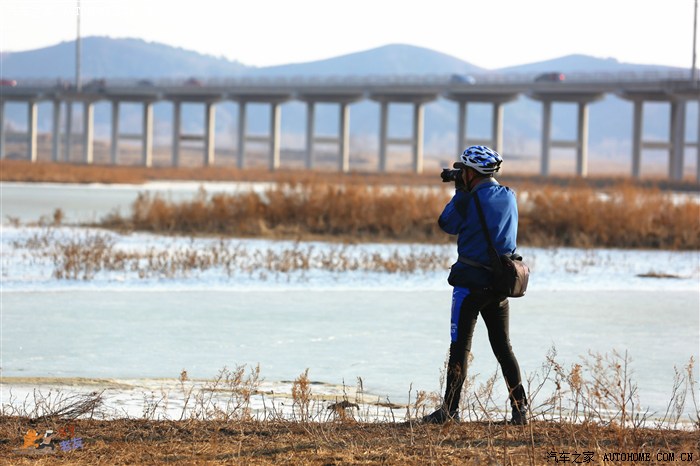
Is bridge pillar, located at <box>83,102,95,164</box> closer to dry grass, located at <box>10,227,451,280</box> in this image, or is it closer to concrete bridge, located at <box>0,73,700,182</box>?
concrete bridge, located at <box>0,73,700,182</box>

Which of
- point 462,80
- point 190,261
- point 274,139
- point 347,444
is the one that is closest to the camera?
point 347,444

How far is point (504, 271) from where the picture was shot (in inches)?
307

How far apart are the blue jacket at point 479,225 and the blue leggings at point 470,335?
13cm

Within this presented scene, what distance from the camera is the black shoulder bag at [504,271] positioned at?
25.5ft

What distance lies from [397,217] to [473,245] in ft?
65.0

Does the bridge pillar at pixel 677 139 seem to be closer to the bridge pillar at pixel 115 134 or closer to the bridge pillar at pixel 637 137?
the bridge pillar at pixel 637 137

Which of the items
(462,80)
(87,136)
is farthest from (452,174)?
(87,136)

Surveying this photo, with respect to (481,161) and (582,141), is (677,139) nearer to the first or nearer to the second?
(582,141)

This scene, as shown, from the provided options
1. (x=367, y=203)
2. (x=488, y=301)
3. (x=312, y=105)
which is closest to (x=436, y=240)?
(x=367, y=203)

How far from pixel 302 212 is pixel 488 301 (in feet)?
69.5

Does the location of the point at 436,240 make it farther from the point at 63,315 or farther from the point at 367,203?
the point at 63,315

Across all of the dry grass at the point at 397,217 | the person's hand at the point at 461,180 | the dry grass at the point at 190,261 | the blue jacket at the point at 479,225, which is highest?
the person's hand at the point at 461,180

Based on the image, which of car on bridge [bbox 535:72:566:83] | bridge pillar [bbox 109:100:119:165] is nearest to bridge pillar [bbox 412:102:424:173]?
car on bridge [bbox 535:72:566:83]

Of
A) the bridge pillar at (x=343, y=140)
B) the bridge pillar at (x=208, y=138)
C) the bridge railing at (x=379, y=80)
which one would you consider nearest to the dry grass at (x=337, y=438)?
the bridge railing at (x=379, y=80)
